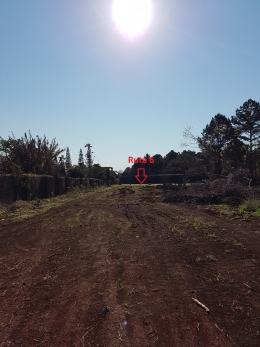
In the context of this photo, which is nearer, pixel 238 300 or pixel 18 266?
pixel 238 300

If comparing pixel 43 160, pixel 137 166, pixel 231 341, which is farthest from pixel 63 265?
pixel 137 166

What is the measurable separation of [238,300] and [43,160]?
2072 centimetres

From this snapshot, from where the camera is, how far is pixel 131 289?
13.3ft

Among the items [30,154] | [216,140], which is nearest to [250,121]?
[216,140]

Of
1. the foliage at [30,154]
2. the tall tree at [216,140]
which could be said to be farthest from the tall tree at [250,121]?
the foliage at [30,154]

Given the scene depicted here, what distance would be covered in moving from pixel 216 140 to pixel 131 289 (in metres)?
40.2

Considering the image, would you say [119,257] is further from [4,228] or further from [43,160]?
[43,160]

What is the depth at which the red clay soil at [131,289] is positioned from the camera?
3.03 m

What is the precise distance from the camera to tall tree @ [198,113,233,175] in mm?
31414

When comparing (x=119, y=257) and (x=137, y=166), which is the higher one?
(x=137, y=166)

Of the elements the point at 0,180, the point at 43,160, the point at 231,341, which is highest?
the point at 43,160

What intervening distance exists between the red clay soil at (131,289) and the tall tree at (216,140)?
70.9ft

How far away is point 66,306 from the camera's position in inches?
143

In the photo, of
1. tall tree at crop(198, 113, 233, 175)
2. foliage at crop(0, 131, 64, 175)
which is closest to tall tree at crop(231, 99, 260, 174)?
tall tree at crop(198, 113, 233, 175)
